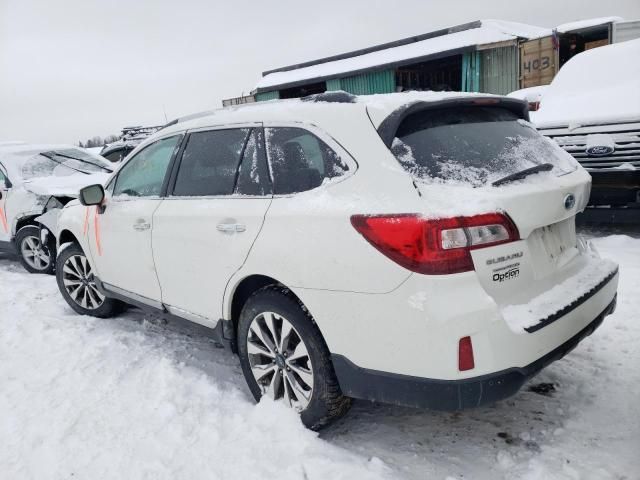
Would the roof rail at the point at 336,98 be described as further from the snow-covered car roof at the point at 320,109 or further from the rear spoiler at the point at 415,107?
the rear spoiler at the point at 415,107

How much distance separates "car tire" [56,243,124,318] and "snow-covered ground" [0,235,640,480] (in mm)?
893

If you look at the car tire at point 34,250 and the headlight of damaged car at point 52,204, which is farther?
the car tire at point 34,250

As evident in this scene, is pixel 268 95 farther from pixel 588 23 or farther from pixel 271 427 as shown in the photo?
pixel 271 427

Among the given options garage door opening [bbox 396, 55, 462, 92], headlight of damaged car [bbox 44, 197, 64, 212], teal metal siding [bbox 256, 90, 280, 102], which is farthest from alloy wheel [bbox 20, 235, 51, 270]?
teal metal siding [bbox 256, 90, 280, 102]

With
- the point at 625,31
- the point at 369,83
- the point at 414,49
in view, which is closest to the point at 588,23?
the point at 625,31

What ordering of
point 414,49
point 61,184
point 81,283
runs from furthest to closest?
point 414,49 → point 61,184 → point 81,283

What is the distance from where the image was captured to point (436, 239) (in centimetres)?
197

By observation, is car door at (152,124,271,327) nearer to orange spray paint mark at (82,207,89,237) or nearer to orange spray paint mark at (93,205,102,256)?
orange spray paint mark at (93,205,102,256)

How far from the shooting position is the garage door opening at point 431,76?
19.2 metres

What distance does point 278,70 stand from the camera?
24453mm

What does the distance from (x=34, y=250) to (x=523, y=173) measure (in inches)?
245

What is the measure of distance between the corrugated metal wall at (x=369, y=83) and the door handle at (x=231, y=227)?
673 inches

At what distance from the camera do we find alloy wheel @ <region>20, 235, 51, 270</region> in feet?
20.6

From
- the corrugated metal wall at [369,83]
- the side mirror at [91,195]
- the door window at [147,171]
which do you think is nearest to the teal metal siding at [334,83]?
the corrugated metal wall at [369,83]
